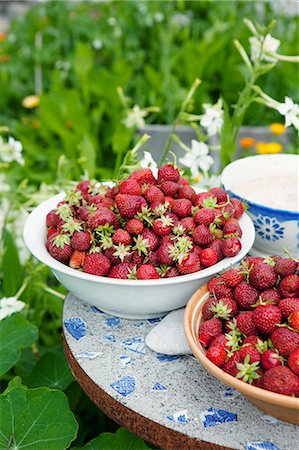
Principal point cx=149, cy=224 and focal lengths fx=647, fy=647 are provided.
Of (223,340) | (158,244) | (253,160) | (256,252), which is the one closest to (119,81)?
(253,160)

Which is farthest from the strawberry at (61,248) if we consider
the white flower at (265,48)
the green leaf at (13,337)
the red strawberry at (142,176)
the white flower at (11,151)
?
the white flower at (265,48)

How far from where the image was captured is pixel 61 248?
1312 mm

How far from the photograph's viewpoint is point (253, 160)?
1.73 meters

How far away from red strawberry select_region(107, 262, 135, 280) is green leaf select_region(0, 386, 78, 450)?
26 centimetres

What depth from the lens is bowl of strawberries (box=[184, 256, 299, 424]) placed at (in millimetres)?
1035

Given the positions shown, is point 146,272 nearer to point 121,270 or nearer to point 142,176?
point 121,270

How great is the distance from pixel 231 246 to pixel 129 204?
0.22 m

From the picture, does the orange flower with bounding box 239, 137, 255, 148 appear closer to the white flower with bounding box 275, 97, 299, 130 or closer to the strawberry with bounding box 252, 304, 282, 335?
the white flower with bounding box 275, 97, 299, 130

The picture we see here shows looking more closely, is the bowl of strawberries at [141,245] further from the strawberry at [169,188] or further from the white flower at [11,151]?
the white flower at [11,151]

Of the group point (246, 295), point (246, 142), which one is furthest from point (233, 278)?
point (246, 142)

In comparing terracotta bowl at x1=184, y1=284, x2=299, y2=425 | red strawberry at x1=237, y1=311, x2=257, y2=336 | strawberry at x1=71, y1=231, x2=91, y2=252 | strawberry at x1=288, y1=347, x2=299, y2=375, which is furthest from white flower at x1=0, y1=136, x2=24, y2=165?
strawberry at x1=288, y1=347, x2=299, y2=375

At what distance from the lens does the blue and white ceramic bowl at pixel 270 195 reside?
148 cm

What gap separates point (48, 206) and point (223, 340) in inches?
23.3

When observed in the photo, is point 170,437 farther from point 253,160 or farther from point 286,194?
point 253,160
